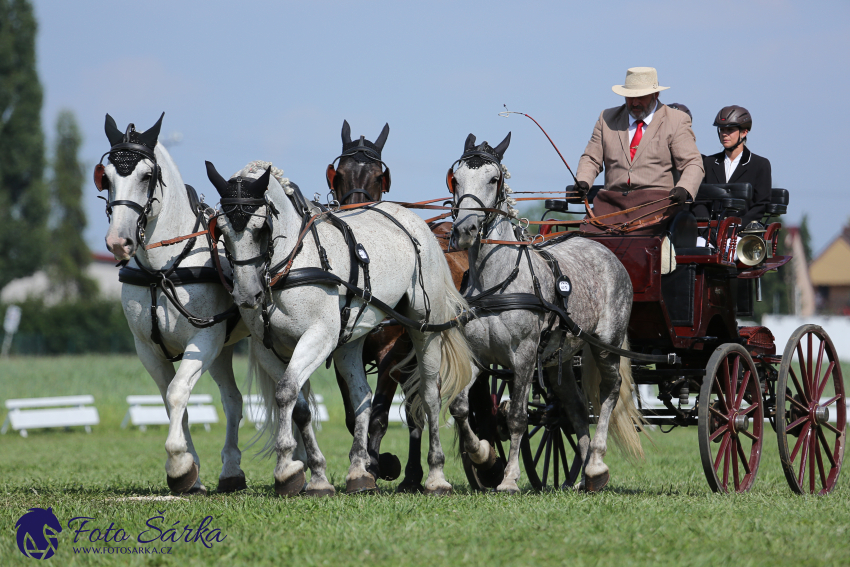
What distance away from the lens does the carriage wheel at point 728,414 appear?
6.49 m

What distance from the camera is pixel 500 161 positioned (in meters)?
6.60

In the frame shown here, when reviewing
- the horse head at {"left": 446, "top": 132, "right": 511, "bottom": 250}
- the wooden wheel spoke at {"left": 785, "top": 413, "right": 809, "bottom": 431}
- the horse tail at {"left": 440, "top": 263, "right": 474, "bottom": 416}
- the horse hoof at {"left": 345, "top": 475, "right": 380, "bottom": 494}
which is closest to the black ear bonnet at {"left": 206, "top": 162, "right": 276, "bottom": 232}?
the horse head at {"left": 446, "top": 132, "right": 511, "bottom": 250}

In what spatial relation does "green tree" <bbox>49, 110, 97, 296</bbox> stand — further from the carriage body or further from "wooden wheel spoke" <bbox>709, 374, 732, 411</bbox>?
"wooden wheel spoke" <bbox>709, 374, 732, 411</bbox>

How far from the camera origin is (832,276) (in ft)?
215

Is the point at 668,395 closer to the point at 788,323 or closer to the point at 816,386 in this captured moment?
the point at 816,386

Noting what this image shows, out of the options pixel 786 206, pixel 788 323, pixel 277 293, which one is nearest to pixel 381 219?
pixel 277 293

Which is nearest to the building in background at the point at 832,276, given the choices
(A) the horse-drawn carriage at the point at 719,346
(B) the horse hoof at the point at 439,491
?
(A) the horse-drawn carriage at the point at 719,346

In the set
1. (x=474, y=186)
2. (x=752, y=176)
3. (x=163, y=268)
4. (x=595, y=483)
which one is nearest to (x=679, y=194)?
(x=752, y=176)

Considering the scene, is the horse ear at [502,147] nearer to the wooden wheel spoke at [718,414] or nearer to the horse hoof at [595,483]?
the wooden wheel spoke at [718,414]

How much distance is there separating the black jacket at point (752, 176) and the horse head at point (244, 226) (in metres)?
4.59

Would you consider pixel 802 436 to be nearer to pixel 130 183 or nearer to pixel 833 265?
pixel 130 183

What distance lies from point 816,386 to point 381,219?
13.1ft

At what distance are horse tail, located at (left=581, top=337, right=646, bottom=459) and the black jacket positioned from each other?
6.21 feet

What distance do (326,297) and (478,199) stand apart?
134 centimetres
